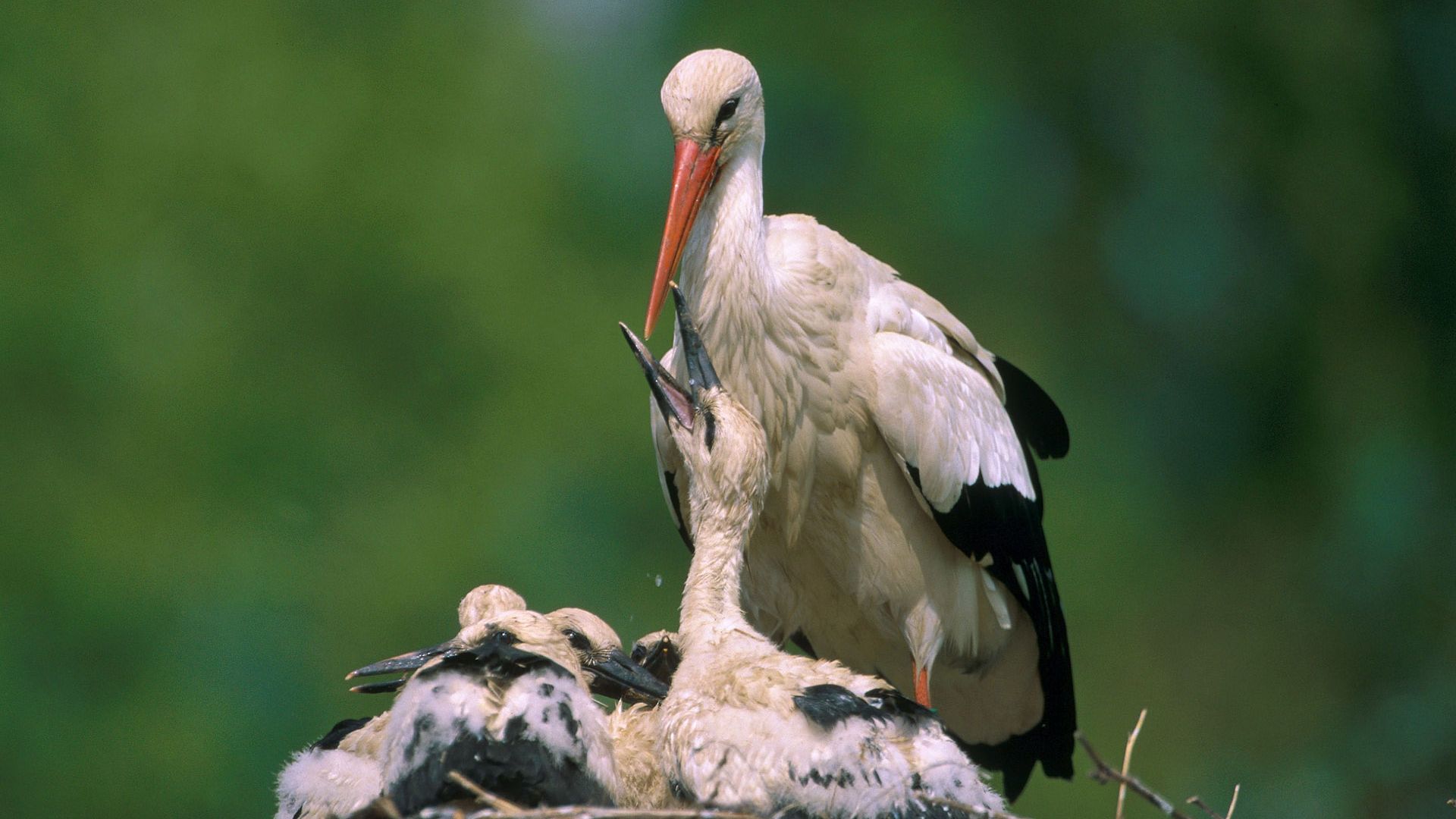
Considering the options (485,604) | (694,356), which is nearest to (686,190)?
(694,356)

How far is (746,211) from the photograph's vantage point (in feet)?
10.2

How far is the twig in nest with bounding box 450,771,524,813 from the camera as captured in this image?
7.23 feet

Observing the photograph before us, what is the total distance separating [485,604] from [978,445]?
103cm

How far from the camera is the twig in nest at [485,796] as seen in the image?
7.23 feet

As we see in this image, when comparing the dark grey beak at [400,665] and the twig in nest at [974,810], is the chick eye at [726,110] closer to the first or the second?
the dark grey beak at [400,665]

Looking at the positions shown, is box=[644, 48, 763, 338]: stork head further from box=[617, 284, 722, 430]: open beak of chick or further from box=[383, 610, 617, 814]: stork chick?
box=[383, 610, 617, 814]: stork chick

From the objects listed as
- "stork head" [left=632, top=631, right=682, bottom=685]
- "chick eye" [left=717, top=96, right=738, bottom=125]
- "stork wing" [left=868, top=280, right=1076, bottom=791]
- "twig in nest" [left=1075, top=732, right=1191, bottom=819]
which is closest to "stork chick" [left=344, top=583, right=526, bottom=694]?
"stork head" [left=632, top=631, right=682, bottom=685]

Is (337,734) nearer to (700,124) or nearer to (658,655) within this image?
(658,655)

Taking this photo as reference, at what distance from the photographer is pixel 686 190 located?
10.1ft

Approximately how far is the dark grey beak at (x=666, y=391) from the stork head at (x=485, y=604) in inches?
16.3

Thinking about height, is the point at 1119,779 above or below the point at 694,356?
below

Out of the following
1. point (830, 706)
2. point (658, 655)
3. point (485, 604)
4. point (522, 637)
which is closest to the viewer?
point (830, 706)

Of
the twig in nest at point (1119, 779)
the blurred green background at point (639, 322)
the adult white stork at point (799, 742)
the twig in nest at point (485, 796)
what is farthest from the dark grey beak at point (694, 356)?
the blurred green background at point (639, 322)

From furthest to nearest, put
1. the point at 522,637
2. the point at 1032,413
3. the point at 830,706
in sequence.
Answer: the point at 1032,413
the point at 522,637
the point at 830,706
